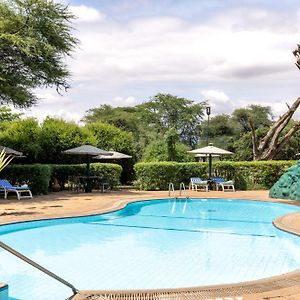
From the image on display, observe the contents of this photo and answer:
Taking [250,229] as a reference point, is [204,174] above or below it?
above

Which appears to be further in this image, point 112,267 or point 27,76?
point 27,76

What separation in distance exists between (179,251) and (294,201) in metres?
8.32

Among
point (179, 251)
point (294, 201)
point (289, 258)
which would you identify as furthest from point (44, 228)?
point (294, 201)

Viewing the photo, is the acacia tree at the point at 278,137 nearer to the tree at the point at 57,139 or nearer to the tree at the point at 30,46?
the tree at the point at 57,139

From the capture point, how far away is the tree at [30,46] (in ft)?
58.6

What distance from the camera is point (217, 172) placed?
21406 millimetres

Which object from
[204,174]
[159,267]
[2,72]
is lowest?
[159,267]

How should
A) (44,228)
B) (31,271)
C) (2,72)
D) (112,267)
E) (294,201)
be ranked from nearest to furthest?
(31,271) < (112,267) < (44,228) < (294,201) < (2,72)

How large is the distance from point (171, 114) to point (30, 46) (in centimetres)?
3371

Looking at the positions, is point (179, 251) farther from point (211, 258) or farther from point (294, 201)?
point (294, 201)

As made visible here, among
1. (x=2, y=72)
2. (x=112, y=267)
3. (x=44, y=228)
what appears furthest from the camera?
(x=2, y=72)

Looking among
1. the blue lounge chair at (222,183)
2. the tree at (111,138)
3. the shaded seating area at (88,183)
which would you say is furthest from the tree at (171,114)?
the shaded seating area at (88,183)

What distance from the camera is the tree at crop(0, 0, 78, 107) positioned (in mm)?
17875

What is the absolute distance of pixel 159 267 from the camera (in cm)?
715
